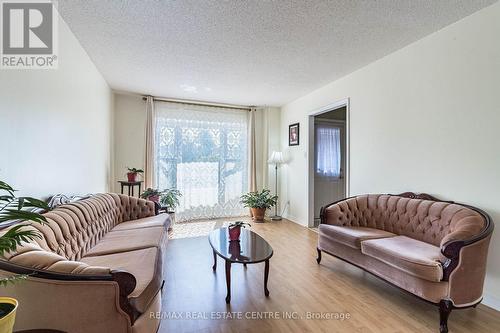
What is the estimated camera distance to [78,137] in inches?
108

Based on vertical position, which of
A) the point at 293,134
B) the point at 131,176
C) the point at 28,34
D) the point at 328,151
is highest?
the point at 28,34

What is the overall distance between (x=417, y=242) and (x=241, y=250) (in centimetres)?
173

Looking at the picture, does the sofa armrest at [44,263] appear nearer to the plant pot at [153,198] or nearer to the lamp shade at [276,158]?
the plant pot at [153,198]

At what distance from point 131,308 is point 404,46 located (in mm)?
3652

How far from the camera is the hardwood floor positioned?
1.80m

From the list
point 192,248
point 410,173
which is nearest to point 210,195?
point 192,248

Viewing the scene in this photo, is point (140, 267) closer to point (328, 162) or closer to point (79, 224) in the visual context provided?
point (79, 224)

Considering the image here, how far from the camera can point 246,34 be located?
2.52 metres

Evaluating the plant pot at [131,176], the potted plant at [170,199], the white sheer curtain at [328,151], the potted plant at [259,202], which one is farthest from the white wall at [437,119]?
the plant pot at [131,176]

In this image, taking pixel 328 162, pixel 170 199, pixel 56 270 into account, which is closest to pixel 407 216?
pixel 328 162

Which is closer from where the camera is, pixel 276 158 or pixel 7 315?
pixel 7 315

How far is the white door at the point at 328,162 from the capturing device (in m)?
4.92

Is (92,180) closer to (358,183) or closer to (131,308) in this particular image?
(131,308)

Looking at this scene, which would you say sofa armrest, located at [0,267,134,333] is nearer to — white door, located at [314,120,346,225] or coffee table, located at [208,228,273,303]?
coffee table, located at [208,228,273,303]
